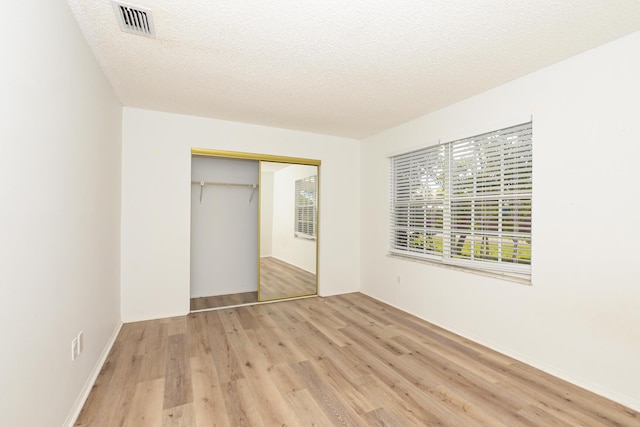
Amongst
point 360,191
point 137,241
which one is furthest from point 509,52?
point 137,241

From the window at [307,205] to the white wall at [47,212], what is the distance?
9.19 ft

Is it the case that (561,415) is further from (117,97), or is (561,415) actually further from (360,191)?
(117,97)

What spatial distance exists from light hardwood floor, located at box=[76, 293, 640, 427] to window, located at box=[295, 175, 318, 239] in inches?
68.8

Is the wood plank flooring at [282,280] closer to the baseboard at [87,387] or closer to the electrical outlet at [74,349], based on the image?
the baseboard at [87,387]

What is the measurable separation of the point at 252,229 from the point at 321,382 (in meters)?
2.88

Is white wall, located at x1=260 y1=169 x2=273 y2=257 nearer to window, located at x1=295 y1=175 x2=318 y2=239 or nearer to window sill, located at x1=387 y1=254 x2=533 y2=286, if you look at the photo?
window, located at x1=295 y1=175 x2=318 y2=239

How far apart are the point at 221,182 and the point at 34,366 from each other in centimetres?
334

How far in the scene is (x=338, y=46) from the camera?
2.25m

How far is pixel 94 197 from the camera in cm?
240

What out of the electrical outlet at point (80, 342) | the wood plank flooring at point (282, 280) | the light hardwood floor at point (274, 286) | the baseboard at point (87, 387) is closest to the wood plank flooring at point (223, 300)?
the light hardwood floor at point (274, 286)

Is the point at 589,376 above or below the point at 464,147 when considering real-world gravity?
below

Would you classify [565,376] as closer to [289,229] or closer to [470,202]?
[470,202]

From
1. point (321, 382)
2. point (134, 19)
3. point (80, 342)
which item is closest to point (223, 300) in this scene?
point (80, 342)

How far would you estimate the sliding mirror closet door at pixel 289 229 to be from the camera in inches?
184
